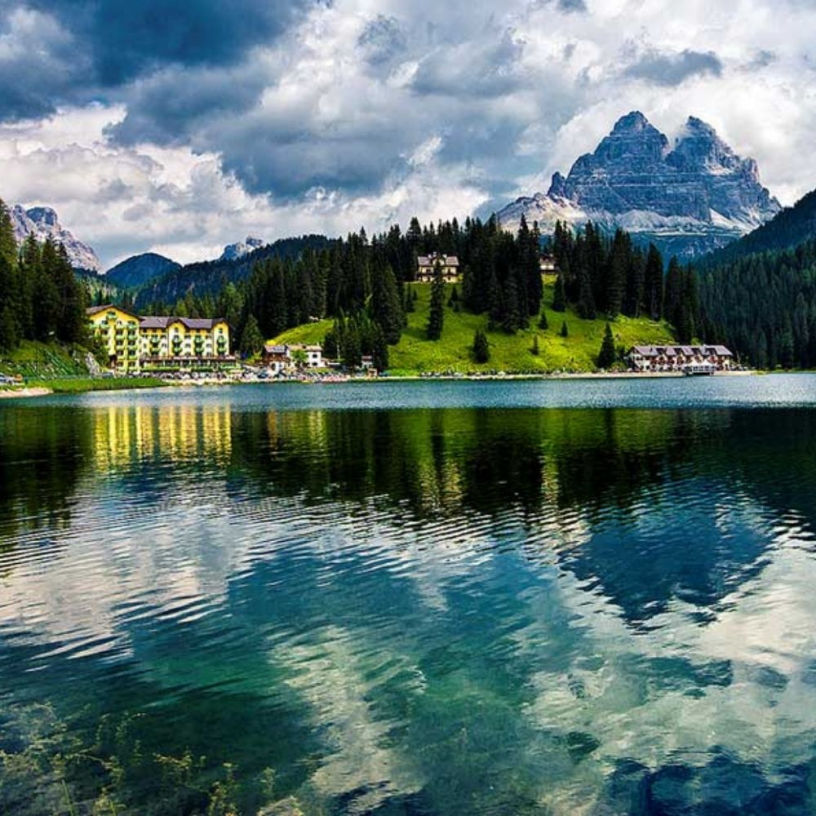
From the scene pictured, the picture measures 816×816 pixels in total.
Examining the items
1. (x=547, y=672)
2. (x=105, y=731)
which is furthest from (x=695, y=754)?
(x=105, y=731)

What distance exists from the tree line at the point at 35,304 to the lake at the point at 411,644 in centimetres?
14231

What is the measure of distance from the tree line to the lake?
142 metres

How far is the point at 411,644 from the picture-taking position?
2008 cm

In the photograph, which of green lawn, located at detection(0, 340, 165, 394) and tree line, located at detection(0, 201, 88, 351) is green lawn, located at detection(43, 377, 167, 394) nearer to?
green lawn, located at detection(0, 340, 165, 394)

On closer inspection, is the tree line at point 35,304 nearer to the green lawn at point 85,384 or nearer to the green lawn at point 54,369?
the green lawn at point 54,369

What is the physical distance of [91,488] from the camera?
4484cm

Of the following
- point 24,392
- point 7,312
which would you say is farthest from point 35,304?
point 24,392

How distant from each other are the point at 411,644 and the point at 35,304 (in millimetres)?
190641

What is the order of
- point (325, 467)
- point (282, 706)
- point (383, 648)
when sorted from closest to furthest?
point (282, 706)
point (383, 648)
point (325, 467)

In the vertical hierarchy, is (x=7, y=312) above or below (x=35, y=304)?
below

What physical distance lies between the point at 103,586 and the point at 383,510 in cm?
1500

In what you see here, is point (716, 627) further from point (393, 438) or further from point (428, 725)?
point (393, 438)

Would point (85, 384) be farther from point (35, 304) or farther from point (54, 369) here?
point (35, 304)

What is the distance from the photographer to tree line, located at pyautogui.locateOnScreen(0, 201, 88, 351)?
Answer: 172 m
